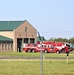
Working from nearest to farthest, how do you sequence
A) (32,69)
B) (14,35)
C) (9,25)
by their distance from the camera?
(32,69) → (14,35) → (9,25)

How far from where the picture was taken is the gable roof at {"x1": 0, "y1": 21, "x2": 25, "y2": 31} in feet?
337

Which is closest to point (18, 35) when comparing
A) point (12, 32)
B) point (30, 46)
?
point (12, 32)

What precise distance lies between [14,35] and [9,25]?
4.80 meters

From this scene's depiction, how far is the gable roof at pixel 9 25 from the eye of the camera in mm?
102706

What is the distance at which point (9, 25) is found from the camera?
344 feet

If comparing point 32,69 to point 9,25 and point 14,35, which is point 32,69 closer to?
point 14,35

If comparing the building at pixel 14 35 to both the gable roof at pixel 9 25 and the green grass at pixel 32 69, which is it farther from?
the green grass at pixel 32 69

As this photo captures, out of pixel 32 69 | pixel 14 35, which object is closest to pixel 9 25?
pixel 14 35

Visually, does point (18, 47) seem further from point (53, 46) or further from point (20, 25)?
point (53, 46)

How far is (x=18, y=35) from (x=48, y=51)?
22.2 m

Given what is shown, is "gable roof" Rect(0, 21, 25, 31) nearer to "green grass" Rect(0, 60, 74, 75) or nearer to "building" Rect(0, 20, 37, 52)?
"building" Rect(0, 20, 37, 52)

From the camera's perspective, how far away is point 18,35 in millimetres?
103375

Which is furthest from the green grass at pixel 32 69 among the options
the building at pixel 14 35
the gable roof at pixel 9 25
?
the gable roof at pixel 9 25

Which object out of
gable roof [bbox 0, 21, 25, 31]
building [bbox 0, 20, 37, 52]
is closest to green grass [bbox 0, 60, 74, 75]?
building [bbox 0, 20, 37, 52]
